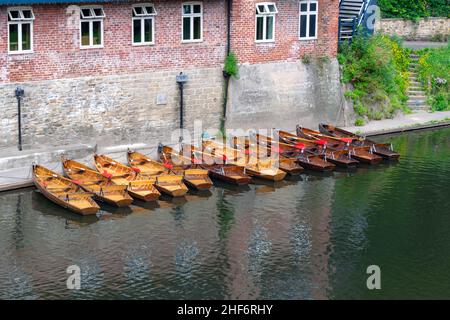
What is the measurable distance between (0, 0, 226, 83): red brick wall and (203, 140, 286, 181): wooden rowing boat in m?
4.54

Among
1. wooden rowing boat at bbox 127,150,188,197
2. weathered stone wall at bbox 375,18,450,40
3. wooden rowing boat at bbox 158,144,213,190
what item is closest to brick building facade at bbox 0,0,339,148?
wooden rowing boat at bbox 158,144,213,190

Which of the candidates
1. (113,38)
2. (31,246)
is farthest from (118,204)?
(113,38)

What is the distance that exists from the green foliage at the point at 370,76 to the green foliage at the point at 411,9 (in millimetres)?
12196

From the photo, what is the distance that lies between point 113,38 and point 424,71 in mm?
21641

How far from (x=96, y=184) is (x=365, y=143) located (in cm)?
1424

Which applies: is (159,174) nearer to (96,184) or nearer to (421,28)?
(96,184)

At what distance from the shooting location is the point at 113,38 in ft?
162

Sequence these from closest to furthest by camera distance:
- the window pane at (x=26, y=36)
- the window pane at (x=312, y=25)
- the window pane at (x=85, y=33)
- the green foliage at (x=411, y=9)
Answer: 1. the window pane at (x=26, y=36)
2. the window pane at (x=85, y=33)
3. the window pane at (x=312, y=25)
4. the green foliage at (x=411, y=9)

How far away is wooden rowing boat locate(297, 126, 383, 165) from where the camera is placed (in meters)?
51.3

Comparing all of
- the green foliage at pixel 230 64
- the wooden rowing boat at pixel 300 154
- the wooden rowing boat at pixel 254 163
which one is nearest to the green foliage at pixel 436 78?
the wooden rowing boat at pixel 300 154

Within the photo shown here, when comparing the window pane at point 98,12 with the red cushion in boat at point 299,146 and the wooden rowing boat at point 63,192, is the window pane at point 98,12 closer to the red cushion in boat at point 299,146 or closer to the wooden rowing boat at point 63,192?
the wooden rowing boat at point 63,192

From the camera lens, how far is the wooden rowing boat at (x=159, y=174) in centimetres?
4500

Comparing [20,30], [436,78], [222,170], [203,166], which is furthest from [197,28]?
[436,78]
